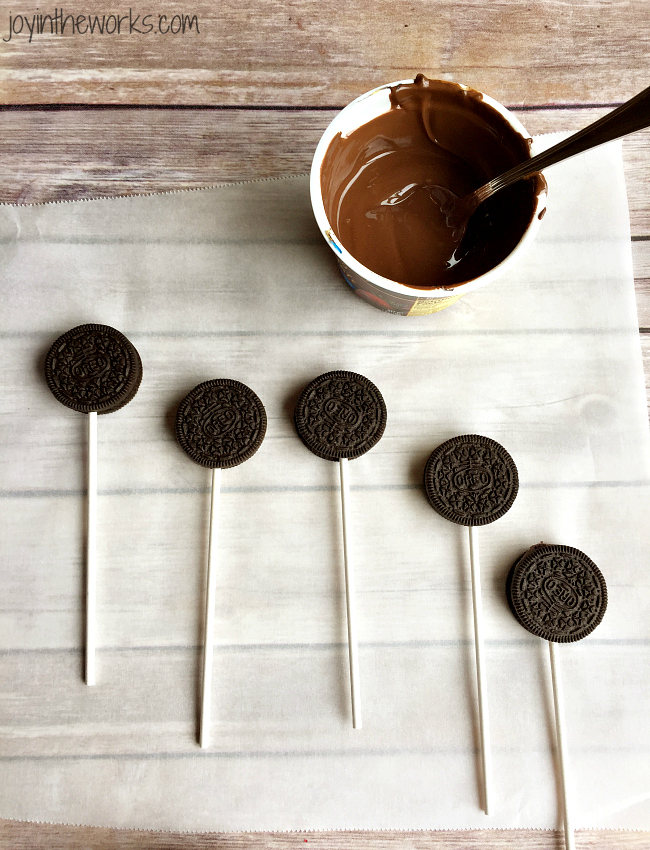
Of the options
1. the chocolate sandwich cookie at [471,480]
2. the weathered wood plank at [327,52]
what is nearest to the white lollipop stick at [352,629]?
the chocolate sandwich cookie at [471,480]

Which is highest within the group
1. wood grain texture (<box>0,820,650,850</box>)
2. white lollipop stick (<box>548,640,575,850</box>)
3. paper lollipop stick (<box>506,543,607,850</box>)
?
paper lollipop stick (<box>506,543,607,850</box>)

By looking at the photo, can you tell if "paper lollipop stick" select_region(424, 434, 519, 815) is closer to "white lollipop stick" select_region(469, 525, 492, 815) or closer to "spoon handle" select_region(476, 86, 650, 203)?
"white lollipop stick" select_region(469, 525, 492, 815)

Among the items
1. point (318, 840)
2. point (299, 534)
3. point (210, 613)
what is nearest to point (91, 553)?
point (210, 613)

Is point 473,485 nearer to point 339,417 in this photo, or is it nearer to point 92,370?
point 339,417

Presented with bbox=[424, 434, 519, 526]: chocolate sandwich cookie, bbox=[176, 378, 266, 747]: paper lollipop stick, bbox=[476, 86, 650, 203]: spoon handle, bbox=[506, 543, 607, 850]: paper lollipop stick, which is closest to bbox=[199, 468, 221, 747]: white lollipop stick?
bbox=[176, 378, 266, 747]: paper lollipop stick

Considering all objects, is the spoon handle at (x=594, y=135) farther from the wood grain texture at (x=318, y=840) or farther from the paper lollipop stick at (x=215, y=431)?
the wood grain texture at (x=318, y=840)

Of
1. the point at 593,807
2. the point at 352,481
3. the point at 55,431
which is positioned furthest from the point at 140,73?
the point at 593,807
